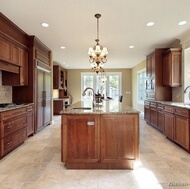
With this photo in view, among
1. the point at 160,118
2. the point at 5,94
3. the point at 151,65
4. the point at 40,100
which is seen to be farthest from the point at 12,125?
the point at 151,65

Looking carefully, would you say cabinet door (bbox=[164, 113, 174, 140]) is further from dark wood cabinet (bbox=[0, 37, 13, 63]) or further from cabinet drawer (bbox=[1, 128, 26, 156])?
dark wood cabinet (bbox=[0, 37, 13, 63])

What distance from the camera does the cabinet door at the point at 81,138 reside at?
247 cm

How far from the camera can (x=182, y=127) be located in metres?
3.35

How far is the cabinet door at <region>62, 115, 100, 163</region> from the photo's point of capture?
2.47 m

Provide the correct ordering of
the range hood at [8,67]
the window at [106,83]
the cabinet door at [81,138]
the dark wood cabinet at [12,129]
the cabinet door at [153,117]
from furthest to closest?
1. the window at [106,83]
2. the cabinet door at [153,117]
3. the range hood at [8,67]
4. the dark wood cabinet at [12,129]
5. the cabinet door at [81,138]

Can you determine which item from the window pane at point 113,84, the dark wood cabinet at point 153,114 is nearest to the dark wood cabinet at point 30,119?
the dark wood cabinet at point 153,114

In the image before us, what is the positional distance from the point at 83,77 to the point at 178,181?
29.2 ft

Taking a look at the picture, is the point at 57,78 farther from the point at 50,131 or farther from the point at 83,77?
the point at 50,131

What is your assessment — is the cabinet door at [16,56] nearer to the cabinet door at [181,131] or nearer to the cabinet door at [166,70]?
the cabinet door at [181,131]

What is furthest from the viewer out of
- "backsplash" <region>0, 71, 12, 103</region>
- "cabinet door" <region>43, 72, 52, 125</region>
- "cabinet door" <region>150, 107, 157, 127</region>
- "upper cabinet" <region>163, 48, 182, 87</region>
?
"cabinet door" <region>43, 72, 52, 125</region>

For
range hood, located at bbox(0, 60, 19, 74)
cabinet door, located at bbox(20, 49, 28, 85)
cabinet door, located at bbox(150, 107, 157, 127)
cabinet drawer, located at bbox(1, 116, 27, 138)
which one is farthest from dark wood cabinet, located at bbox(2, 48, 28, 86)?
cabinet door, located at bbox(150, 107, 157, 127)

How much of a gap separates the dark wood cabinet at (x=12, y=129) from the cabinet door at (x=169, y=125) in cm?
355

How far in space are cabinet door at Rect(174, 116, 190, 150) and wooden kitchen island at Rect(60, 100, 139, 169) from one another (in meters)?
1.37

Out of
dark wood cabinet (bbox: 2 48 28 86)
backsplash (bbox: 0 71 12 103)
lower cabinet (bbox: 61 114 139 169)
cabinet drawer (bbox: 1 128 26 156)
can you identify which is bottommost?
cabinet drawer (bbox: 1 128 26 156)
